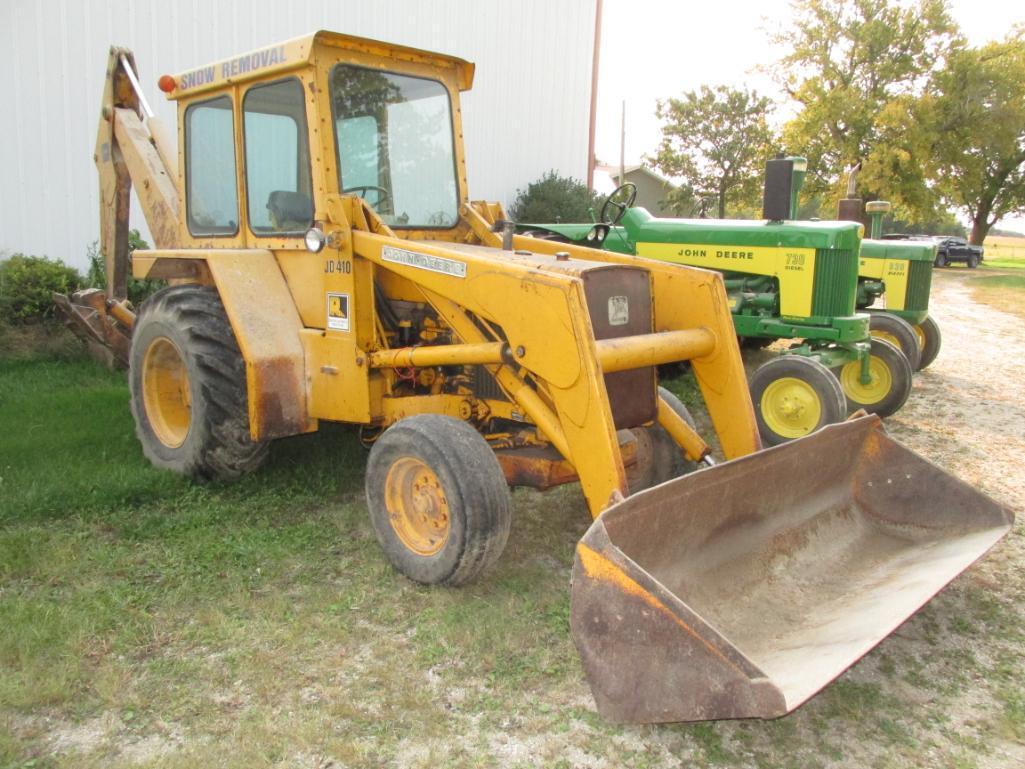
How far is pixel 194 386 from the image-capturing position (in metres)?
4.52

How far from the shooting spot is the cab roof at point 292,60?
4.19 metres

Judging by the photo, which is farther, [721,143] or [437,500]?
[721,143]

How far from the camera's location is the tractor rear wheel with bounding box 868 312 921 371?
27.0 feet

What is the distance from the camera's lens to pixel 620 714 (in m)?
2.71

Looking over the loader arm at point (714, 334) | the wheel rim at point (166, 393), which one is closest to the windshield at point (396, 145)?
the loader arm at point (714, 334)

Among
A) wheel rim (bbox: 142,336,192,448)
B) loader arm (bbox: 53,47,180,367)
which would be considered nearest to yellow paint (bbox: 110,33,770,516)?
wheel rim (bbox: 142,336,192,448)

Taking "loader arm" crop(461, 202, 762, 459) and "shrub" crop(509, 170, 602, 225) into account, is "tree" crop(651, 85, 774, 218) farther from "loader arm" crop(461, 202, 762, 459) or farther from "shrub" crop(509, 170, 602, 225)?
"loader arm" crop(461, 202, 762, 459)

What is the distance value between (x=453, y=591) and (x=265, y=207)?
2.32 m

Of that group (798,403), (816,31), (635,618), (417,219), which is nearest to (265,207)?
(417,219)

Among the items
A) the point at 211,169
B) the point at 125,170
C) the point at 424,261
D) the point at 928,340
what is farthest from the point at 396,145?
the point at 928,340

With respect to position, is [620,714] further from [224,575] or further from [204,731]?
[224,575]

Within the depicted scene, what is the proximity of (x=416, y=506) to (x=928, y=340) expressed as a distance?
297 inches

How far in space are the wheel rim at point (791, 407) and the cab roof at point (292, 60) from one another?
2.95m

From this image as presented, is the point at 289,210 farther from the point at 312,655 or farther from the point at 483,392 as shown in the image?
the point at 312,655
